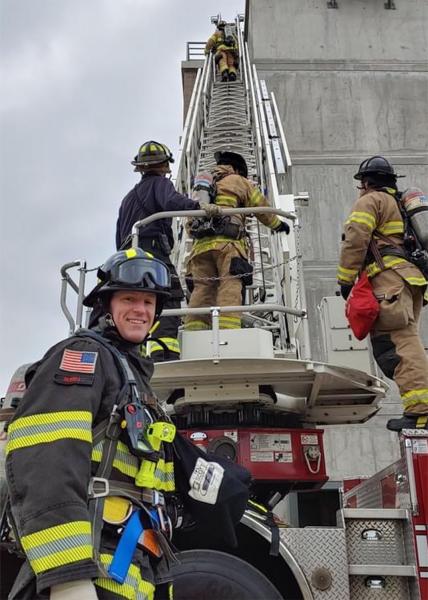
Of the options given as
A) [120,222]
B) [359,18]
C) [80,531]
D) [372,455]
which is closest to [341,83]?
[359,18]

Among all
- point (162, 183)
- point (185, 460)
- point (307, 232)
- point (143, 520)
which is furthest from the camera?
point (307, 232)

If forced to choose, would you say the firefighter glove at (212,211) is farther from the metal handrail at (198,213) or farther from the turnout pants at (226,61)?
the turnout pants at (226,61)

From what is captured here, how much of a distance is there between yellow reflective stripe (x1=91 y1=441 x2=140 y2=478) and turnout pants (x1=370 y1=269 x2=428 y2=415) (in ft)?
6.70

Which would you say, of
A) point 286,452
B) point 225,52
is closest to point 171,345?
point 286,452

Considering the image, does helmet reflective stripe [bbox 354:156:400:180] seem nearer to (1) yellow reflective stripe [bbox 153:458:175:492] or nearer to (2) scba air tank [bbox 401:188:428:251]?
(2) scba air tank [bbox 401:188:428:251]

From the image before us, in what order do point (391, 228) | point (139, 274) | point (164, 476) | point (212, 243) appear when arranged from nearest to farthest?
point (164, 476)
point (139, 274)
point (391, 228)
point (212, 243)

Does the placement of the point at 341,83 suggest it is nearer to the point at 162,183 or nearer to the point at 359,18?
the point at 359,18

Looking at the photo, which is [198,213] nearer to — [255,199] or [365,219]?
[255,199]

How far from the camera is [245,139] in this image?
8.98 m

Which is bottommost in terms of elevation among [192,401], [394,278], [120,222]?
[192,401]

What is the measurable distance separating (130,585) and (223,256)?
2988 mm

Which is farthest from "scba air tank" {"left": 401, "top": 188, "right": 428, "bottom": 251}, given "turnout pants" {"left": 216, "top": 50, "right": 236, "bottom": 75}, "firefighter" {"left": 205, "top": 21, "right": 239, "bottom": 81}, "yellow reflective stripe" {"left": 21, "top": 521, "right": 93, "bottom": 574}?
"turnout pants" {"left": 216, "top": 50, "right": 236, "bottom": 75}

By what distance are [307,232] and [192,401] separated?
5688 millimetres

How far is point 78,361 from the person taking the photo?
1.56 m
